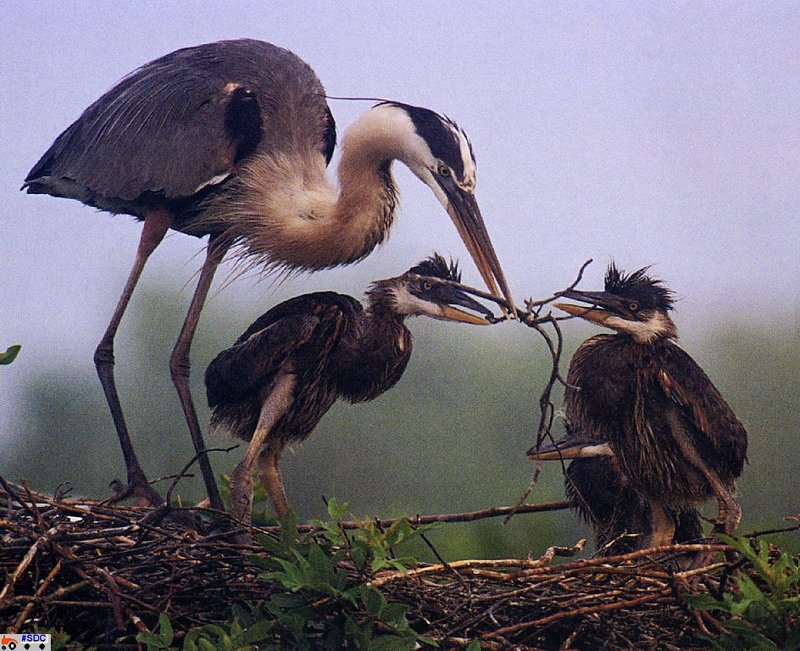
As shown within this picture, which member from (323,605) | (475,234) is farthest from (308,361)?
(323,605)

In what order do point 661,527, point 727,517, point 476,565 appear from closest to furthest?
point 476,565
point 727,517
point 661,527

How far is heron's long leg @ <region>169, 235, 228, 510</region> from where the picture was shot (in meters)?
2.36

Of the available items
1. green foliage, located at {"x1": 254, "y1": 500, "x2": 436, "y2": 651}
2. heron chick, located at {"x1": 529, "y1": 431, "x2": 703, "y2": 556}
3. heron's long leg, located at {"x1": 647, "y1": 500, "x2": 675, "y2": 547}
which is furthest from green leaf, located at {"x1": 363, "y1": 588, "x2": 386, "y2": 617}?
heron's long leg, located at {"x1": 647, "y1": 500, "x2": 675, "y2": 547}

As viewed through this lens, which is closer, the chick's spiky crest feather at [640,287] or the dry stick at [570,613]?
the dry stick at [570,613]

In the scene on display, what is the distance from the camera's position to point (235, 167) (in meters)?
2.46

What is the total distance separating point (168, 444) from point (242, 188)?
638mm

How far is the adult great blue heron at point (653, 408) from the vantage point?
2.21m

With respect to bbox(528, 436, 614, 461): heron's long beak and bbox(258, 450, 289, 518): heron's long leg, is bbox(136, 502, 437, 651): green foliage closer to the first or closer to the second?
bbox(258, 450, 289, 518): heron's long leg

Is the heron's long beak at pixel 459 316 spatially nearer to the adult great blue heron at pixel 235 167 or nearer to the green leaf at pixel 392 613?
the adult great blue heron at pixel 235 167

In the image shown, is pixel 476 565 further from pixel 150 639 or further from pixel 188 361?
pixel 188 361

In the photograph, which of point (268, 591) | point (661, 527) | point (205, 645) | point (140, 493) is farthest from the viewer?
point (140, 493)

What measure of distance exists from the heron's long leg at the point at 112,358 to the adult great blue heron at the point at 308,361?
8.8 inches

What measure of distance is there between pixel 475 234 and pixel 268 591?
34.1 inches

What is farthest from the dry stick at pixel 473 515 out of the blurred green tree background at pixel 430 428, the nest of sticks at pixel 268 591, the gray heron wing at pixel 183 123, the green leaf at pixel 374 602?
the gray heron wing at pixel 183 123
